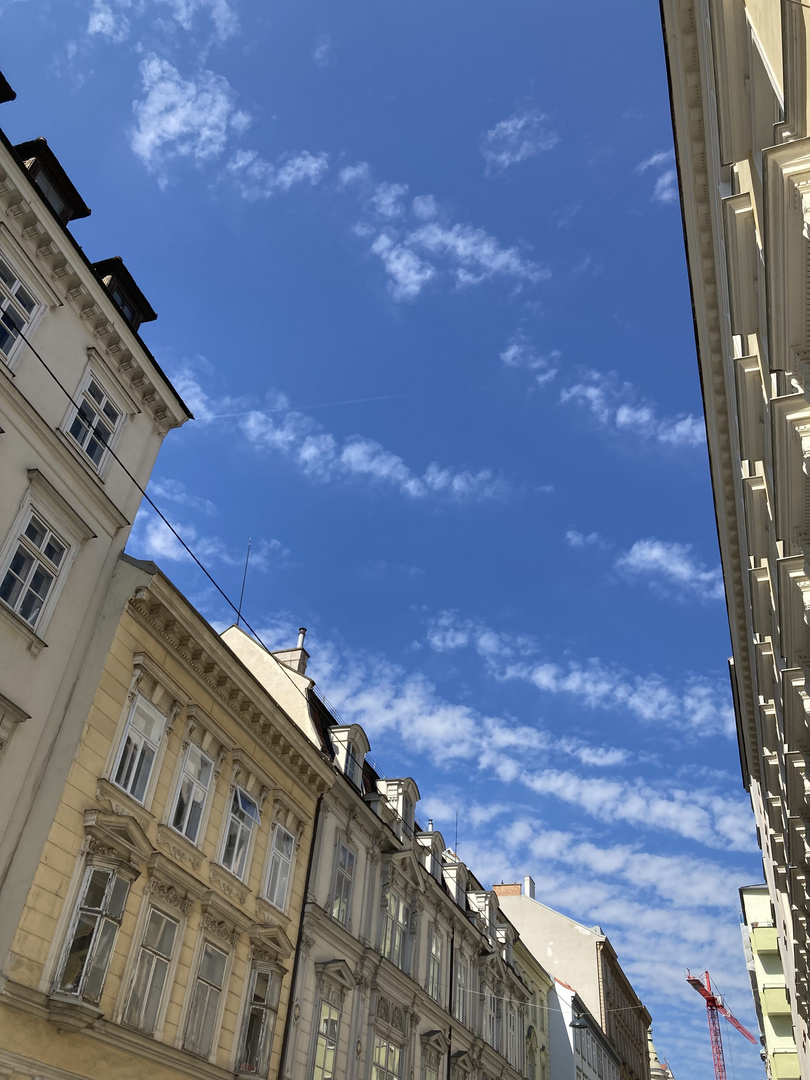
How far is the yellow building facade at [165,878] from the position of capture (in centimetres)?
1361

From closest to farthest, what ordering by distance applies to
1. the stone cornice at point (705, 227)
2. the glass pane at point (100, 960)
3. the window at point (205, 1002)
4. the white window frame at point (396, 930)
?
the stone cornice at point (705, 227) → the glass pane at point (100, 960) → the window at point (205, 1002) → the white window frame at point (396, 930)

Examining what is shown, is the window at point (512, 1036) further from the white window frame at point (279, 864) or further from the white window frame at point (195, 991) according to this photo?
the white window frame at point (195, 991)

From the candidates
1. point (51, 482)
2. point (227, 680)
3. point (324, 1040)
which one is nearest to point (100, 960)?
point (227, 680)

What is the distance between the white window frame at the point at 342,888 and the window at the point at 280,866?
2.57m

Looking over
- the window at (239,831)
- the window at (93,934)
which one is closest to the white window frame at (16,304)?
the window at (93,934)

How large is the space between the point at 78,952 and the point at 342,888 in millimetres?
10923

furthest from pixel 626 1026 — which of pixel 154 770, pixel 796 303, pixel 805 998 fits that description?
pixel 796 303

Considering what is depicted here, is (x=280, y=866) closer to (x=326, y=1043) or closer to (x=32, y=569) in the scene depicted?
(x=326, y=1043)

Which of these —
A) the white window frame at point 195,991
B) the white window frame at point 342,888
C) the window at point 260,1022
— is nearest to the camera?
the white window frame at point 195,991

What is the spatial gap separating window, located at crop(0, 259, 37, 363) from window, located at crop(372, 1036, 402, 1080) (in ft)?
66.2

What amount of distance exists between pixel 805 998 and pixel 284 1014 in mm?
15964

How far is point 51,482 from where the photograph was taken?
1577cm

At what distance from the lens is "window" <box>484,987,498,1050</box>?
33.7 m

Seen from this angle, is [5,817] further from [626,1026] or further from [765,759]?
[626,1026]
